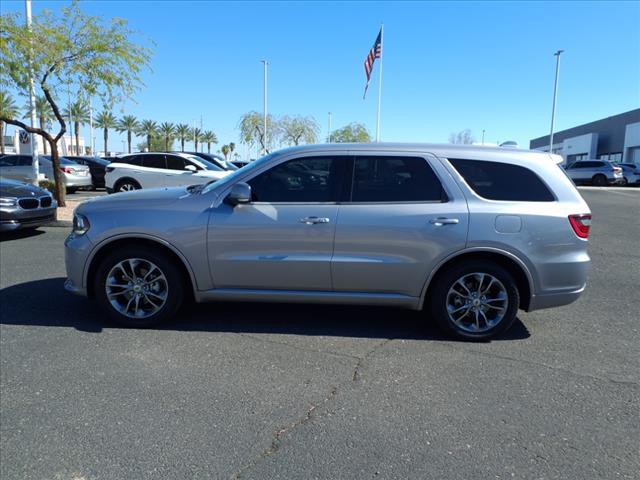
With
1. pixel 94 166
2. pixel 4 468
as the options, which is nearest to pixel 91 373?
pixel 4 468

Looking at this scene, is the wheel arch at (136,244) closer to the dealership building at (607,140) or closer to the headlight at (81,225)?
the headlight at (81,225)

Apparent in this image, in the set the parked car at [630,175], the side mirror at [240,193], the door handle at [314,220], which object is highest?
the parked car at [630,175]

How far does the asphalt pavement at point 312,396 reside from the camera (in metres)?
2.58

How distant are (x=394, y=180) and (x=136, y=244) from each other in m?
2.50

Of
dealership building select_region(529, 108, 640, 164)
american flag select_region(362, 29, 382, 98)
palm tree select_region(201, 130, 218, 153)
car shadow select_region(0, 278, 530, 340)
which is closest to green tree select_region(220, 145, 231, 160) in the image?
palm tree select_region(201, 130, 218, 153)

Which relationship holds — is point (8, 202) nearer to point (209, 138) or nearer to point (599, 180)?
point (599, 180)

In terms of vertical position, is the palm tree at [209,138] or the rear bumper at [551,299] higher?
the palm tree at [209,138]

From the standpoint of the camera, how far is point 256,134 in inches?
1981

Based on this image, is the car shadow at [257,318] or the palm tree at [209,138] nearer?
the car shadow at [257,318]

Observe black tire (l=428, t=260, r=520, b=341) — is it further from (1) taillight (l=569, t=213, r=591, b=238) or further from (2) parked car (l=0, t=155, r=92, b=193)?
(2) parked car (l=0, t=155, r=92, b=193)

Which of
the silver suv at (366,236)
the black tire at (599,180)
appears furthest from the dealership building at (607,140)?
the silver suv at (366,236)

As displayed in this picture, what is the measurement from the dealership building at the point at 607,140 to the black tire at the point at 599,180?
1001 centimetres

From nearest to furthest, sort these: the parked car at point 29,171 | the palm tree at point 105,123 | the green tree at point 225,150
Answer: the parked car at point 29,171
the palm tree at point 105,123
the green tree at point 225,150

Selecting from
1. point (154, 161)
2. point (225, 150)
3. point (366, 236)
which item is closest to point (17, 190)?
point (154, 161)
